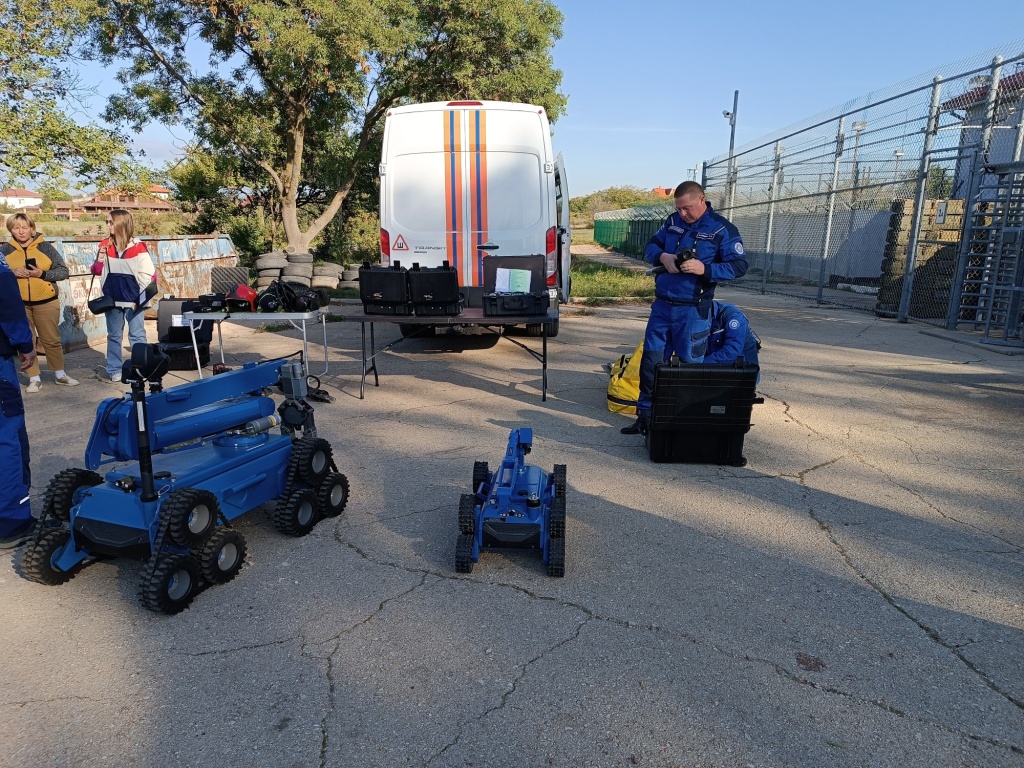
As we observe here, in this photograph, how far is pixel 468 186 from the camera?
27.6 ft

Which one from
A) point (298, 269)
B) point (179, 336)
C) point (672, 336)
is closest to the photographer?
point (672, 336)

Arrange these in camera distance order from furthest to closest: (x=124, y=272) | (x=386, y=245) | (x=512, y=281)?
(x=386, y=245)
(x=124, y=272)
(x=512, y=281)

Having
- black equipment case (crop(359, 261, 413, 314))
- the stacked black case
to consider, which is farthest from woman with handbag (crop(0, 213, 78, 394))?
black equipment case (crop(359, 261, 413, 314))

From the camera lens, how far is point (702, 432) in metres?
5.12

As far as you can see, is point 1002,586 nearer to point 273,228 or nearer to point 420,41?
point 420,41

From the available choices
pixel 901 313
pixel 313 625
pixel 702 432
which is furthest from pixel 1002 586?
pixel 901 313

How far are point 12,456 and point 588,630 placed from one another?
322 centimetres

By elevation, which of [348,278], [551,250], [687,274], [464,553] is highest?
[551,250]

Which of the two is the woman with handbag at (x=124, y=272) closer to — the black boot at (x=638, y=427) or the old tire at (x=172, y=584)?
the old tire at (x=172, y=584)

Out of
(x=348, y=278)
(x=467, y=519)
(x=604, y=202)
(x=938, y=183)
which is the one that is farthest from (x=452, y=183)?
(x=604, y=202)

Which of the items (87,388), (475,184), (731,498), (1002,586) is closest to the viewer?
(1002,586)

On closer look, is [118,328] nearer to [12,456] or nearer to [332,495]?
[12,456]

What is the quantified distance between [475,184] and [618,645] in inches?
258

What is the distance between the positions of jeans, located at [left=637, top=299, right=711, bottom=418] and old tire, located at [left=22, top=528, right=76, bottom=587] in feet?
13.5
